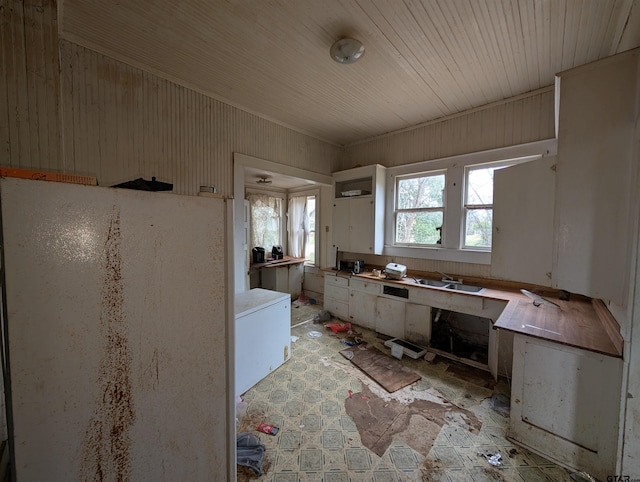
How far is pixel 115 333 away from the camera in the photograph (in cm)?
85

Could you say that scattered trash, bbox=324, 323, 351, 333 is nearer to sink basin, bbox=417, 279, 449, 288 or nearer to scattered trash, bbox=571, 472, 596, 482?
sink basin, bbox=417, 279, 449, 288

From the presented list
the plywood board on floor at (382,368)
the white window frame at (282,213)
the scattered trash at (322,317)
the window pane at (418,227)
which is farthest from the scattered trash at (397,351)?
the white window frame at (282,213)

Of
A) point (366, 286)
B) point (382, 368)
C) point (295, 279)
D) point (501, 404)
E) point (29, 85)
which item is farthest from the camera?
point (295, 279)

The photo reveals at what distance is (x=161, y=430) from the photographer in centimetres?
96

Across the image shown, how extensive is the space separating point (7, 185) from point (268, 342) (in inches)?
82.3

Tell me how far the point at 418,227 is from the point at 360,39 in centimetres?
240

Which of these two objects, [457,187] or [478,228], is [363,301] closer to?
[478,228]

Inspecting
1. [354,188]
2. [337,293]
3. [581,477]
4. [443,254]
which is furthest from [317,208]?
[581,477]

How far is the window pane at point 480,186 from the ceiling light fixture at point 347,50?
2.03m

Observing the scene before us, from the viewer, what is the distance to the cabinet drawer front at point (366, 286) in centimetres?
332

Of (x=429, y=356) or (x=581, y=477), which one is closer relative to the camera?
(x=581, y=477)

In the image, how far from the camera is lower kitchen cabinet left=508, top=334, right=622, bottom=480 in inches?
54.3

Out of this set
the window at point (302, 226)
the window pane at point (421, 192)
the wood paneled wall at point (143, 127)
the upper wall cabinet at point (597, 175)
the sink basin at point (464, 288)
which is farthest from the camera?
the window at point (302, 226)

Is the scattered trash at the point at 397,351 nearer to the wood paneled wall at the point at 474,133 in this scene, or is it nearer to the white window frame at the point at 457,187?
the white window frame at the point at 457,187
